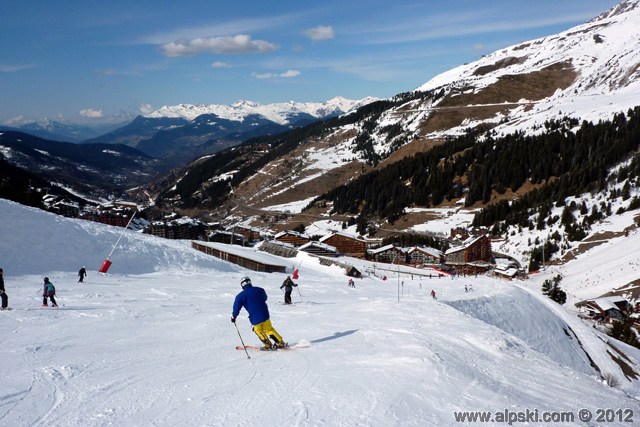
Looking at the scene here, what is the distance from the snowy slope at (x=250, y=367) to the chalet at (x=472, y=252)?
63759 mm

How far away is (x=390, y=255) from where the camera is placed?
9162cm

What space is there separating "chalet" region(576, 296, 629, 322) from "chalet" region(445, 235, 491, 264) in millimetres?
29697

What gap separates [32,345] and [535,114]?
202 m

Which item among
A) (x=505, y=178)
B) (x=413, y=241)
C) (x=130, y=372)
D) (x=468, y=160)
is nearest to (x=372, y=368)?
(x=130, y=372)

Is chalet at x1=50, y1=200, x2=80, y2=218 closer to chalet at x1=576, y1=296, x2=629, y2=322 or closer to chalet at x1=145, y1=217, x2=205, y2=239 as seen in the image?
chalet at x1=145, y1=217, x2=205, y2=239

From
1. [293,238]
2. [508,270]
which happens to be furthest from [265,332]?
[293,238]

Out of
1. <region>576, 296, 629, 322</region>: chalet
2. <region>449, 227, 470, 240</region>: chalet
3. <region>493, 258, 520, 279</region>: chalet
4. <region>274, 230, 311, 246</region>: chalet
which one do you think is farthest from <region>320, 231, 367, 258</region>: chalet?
<region>576, 296, 629, 322</region>: chalet

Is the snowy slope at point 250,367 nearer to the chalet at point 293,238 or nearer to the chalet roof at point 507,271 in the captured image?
the chalet roof at point 507,271

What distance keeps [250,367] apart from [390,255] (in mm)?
82635

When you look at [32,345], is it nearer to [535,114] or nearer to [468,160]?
[468,160]

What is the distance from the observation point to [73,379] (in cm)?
979

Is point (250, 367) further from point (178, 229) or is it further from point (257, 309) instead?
point (178, 229)

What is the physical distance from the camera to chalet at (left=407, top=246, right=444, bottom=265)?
90.6 metres

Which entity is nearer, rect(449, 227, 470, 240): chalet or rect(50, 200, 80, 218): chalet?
rect(449, 227, 470, 240): chalet
